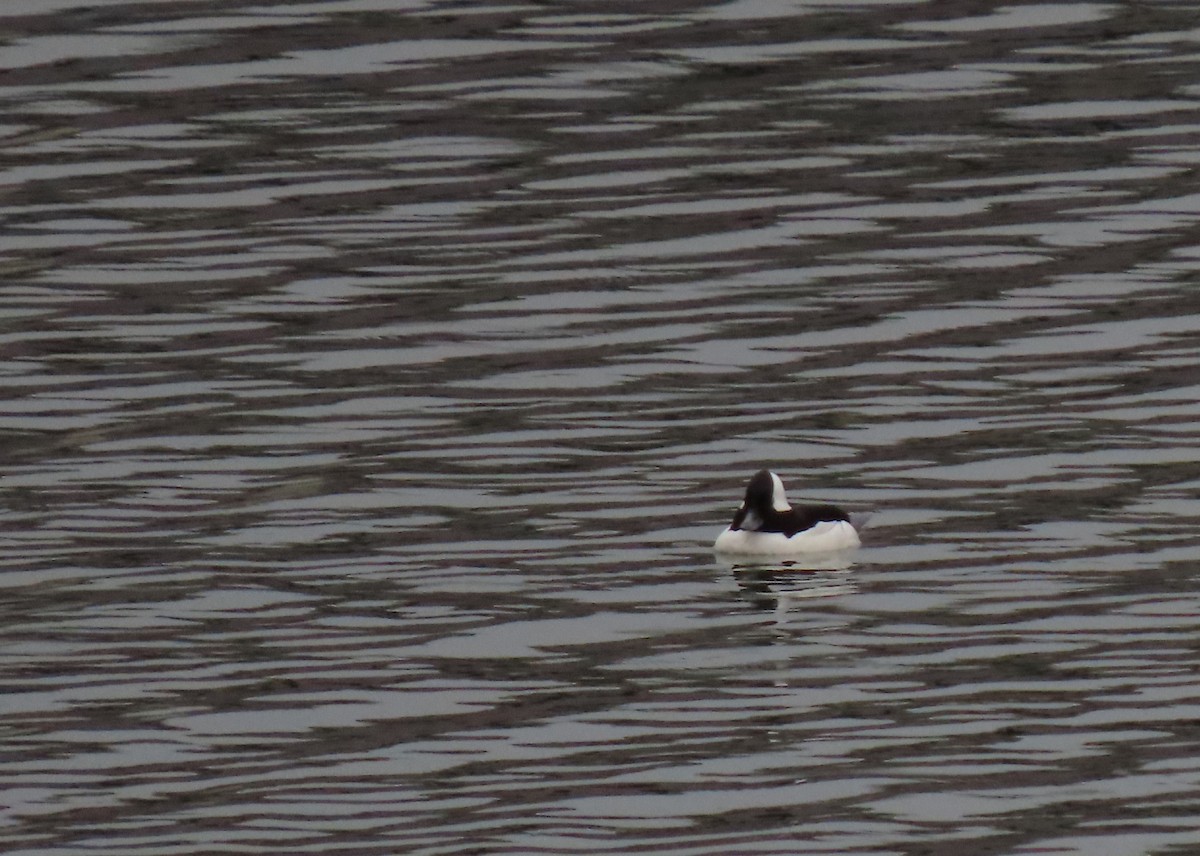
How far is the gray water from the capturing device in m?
13.7

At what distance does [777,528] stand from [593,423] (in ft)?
8.01

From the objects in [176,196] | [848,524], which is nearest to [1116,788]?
[848,524]

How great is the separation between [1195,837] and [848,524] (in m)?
5.52

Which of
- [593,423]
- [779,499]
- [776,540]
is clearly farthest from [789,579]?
[593,423]

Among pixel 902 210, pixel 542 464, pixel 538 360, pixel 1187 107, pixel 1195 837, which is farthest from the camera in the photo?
pixel 1187 107

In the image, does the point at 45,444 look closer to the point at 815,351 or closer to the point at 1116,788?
the point at 815,351

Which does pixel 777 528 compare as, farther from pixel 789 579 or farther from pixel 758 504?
pixel 789 579

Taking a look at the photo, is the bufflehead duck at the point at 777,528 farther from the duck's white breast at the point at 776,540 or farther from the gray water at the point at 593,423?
the gray water at the point at 593,423

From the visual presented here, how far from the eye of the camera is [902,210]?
24500mm

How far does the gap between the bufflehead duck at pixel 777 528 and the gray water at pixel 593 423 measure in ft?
0.64

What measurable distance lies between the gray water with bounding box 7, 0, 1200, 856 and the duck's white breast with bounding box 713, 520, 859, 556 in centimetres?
17

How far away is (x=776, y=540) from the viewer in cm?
1792

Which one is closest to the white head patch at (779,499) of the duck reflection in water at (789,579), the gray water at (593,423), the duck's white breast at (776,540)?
the duck's white breast at (776,540)

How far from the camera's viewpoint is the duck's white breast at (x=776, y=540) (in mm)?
17875
